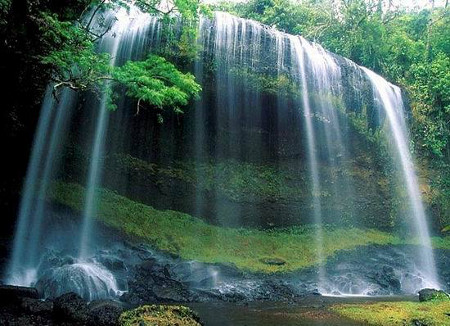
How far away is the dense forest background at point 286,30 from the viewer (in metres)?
8.30

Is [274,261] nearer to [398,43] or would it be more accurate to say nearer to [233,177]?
[233,177]

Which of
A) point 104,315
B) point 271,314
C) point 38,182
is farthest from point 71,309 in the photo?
point 38,182

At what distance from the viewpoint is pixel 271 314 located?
9.10m

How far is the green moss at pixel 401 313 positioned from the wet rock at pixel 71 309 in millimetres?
5178

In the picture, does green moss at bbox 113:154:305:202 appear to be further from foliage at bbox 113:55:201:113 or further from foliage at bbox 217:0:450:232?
foliage at bbox 113:55:201:113

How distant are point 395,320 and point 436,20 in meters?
19.9

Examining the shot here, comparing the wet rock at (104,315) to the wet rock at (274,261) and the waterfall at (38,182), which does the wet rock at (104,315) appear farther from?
the wet rock at (274,261)

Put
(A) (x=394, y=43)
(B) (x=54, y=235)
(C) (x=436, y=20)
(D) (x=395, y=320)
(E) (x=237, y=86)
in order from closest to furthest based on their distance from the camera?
(D) (x=395, y=320) < (B) (x=54, y=235) < (E) (x=237, y=86) < (A) (x=394, y=43) < (C) (x=436, y=20)

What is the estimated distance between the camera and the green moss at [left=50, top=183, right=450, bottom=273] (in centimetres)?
1466

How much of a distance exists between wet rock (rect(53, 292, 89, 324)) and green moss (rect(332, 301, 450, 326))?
518cm

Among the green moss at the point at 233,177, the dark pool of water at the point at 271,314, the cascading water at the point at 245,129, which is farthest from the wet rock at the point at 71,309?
the green moss at the point at 233,177

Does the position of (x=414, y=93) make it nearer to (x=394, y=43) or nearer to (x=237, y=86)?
(x=394, y=43)

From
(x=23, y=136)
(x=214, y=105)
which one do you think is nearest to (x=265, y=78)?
(x=214, y=105)

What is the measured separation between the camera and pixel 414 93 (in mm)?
19344
